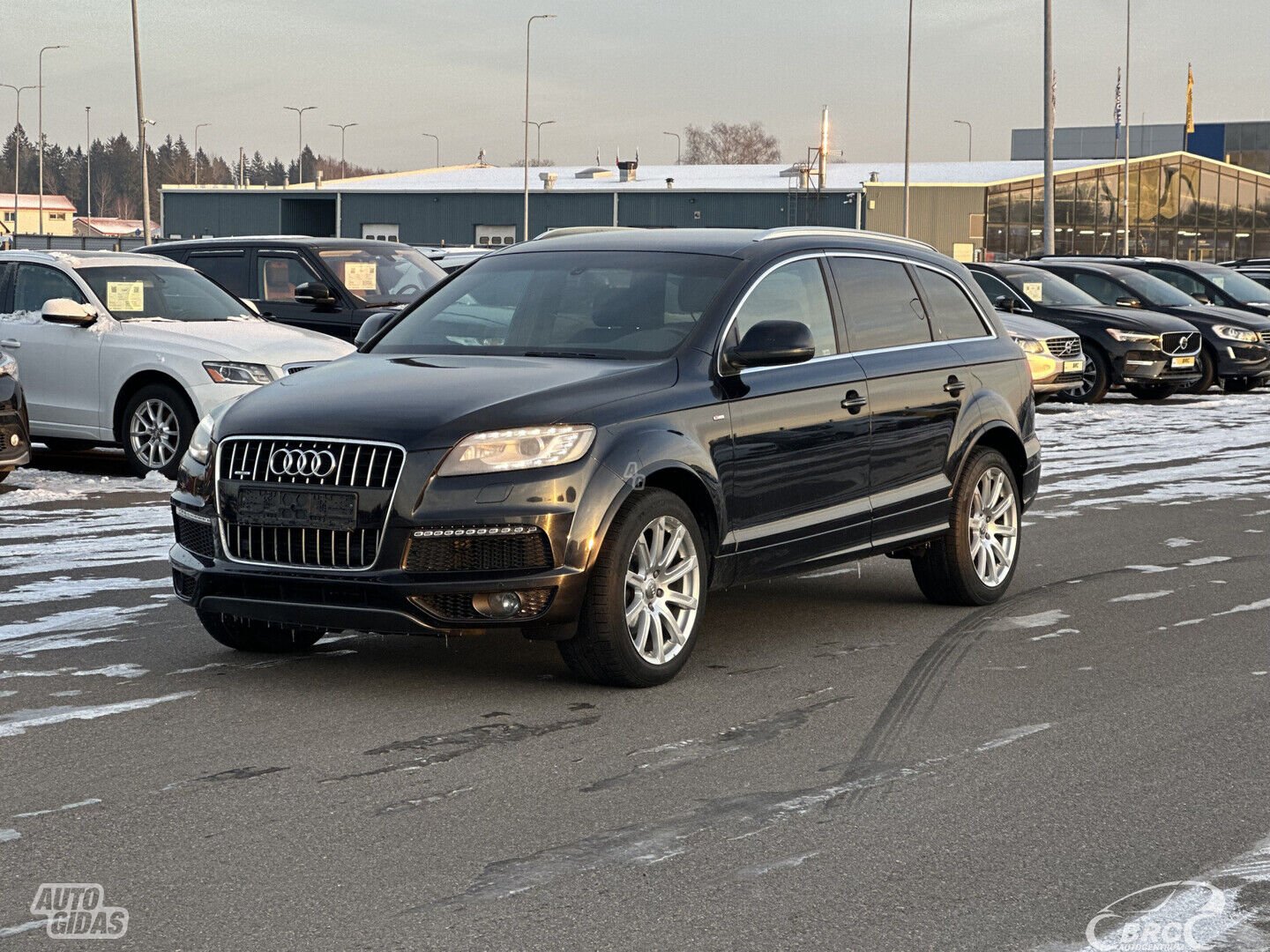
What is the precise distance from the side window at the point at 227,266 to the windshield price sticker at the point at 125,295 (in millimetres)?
3113

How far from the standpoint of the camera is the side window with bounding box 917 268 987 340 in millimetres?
8734

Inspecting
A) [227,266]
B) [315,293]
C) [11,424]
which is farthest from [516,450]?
[227,266]

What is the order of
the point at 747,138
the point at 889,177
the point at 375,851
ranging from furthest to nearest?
the point at 747,138, the point at 889,177, the point at 375,851

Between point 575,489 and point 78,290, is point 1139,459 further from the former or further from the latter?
point 575,489

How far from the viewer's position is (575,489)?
6359 millimetres

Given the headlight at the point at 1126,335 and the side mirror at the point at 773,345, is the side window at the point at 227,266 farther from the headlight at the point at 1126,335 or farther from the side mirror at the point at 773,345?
the side mirror at the point at 773,345

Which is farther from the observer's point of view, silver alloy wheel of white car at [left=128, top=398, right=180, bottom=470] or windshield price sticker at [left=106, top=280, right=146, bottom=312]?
windshield price sticker at [left=106, top=280, right=146, bottom=312]

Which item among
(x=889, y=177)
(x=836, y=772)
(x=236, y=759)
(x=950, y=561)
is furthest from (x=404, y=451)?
(x=889, y=177)

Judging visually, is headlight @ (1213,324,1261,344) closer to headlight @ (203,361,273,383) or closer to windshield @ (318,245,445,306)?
windshield @ (318,245,445,306)

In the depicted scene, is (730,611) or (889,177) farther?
(889,177)

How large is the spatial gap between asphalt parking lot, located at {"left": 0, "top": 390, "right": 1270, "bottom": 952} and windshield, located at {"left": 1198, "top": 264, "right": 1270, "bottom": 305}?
2148 centimetres

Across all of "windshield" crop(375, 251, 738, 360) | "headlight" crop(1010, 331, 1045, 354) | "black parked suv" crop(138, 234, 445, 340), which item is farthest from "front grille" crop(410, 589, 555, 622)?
"headlight" crop(1010, 331, 1045, 354)

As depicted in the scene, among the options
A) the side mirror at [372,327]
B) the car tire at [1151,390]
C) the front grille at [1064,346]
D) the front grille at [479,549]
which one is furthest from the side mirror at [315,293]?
the car tire at [1151,390]

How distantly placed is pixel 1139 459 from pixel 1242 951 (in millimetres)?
12813
